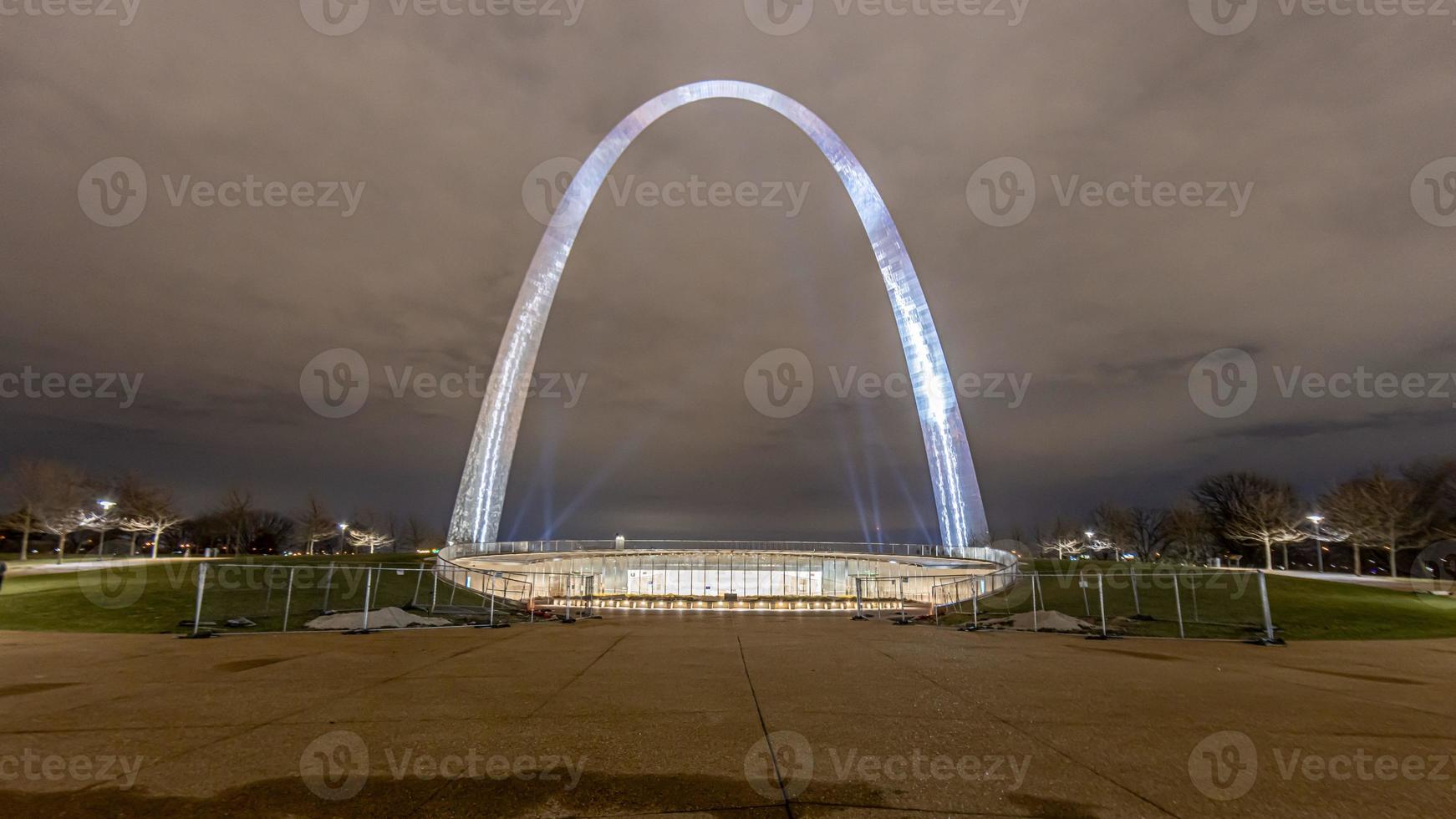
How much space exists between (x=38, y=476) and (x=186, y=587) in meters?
46.2

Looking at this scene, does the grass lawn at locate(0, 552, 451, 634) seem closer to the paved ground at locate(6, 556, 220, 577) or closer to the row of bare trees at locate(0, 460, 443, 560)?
the paved ground at locate(6, 556, 220, 577)

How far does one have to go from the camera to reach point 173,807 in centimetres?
360

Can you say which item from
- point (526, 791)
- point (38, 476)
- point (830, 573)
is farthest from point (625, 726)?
point (38, 476)

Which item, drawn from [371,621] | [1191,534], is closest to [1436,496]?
[1191,534]

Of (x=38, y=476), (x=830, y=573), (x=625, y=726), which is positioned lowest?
(x=830, y=573)

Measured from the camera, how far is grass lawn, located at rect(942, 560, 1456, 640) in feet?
51.4

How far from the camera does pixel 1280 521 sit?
5397 centimetres

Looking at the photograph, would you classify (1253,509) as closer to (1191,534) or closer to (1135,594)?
(1191,534)

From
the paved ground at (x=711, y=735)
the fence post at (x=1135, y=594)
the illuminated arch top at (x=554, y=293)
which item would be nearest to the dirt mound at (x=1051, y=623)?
the fence post at (x=1135, y=594)

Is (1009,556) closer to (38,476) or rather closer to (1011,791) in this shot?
(1011,791)

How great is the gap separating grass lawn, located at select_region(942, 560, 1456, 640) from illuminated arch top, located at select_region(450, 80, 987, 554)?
61.5ft

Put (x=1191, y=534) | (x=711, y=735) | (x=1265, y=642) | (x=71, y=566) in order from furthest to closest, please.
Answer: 1. (x=1191, y=534)
2. (x=71, y=566)
3. (x=1265, y=642)
4. (x=711, y=735)

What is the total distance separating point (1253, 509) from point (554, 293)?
62.6 m

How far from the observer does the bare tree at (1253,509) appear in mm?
53969
